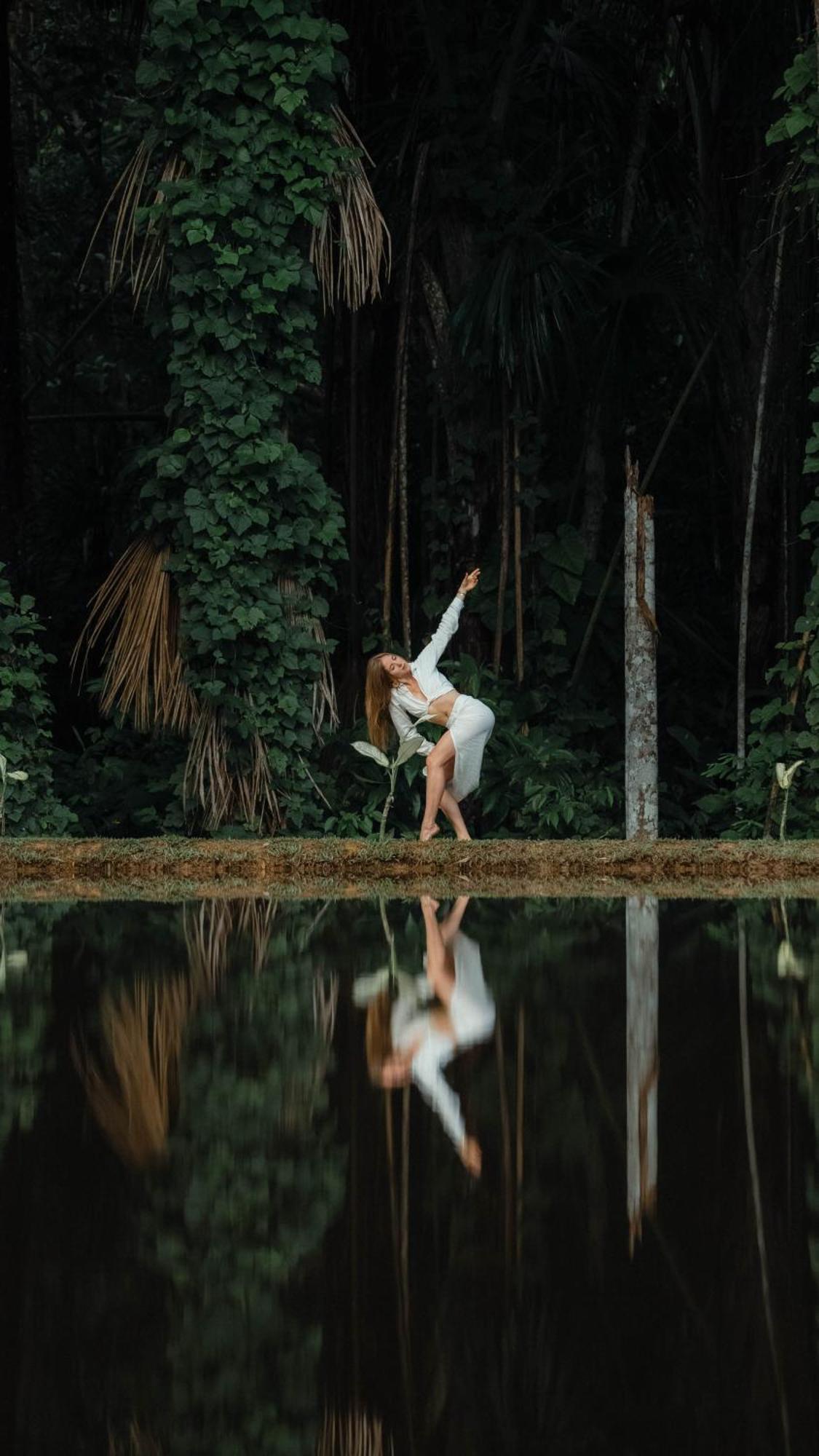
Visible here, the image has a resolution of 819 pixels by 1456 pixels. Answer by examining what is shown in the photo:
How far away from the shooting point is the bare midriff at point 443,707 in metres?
11.5

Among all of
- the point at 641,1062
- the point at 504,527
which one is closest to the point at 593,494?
the point at 504,527

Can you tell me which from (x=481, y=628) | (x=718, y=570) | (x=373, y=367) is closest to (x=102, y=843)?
(x=481, y=628)

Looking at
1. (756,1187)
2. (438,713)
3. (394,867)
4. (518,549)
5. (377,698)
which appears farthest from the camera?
(518,549)

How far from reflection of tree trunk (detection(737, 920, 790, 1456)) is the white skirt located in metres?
4.32

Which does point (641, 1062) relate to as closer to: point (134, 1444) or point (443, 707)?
point (134, 1444)

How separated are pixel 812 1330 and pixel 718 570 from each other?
14424 millimetres

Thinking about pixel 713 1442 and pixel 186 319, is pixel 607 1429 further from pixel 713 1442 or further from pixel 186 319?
pixel 186 319

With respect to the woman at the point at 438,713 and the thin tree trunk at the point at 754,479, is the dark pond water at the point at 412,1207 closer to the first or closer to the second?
the woman at the point at 438,713

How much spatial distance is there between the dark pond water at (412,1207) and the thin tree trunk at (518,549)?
20.7 feet

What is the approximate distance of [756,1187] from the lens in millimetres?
4051

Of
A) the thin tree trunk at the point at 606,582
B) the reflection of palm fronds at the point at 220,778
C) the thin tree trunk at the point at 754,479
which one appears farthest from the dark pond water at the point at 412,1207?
the thin tree trunk at the point at 606,582

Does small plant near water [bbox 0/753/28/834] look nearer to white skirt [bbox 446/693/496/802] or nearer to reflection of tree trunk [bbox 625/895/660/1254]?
white skirt [bbox 446/693/496/802]

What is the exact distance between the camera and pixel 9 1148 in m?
4.46

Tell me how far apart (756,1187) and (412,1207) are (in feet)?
2.29
